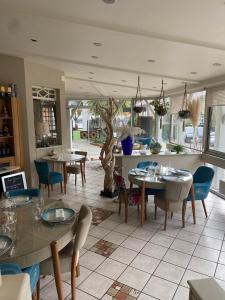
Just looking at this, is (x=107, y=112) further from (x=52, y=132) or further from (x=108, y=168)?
(x=52, y=132)

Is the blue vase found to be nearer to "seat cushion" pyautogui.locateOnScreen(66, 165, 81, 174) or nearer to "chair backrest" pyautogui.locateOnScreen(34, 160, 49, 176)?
"seat cushion" pyautogui.locateOnScreen(66, 165, 81, 174)

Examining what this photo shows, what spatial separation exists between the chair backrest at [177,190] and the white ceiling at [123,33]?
1987 millimetres

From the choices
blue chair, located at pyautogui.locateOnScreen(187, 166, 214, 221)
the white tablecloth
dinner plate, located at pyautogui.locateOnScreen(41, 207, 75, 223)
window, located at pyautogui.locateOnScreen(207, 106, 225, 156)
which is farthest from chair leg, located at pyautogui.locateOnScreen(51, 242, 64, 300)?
window, located at pyautogui.locateOnScreen(207, 106, 225, 156)

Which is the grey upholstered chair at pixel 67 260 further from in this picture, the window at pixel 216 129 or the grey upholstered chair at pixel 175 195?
the window at pixel 216 129

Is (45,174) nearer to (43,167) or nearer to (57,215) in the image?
(43,167)

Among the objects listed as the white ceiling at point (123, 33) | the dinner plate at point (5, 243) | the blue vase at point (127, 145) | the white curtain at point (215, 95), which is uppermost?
the white ceiling at point (123, 33)

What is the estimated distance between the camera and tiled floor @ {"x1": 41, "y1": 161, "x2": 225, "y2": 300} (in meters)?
2.35

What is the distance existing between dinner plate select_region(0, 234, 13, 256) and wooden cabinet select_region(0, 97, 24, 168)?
3.08m

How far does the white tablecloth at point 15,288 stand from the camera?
39.9 inches

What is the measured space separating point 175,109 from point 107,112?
3653 mm

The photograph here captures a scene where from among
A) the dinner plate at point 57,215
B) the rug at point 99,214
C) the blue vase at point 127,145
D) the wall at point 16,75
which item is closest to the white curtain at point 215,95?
the blue vase at point 127,145

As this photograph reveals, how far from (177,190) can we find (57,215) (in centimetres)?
192

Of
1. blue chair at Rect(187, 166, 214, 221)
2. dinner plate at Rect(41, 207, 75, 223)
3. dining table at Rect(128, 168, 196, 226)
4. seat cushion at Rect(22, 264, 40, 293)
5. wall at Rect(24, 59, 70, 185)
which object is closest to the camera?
seat cushion at Rect(22, 264, 40, 293)

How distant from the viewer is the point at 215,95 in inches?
204
